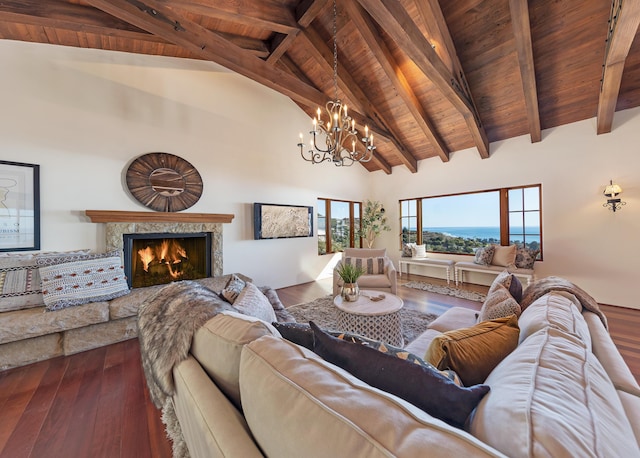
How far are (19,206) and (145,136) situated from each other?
1.53 metres

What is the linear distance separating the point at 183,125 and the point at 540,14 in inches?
187

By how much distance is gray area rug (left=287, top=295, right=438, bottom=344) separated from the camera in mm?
2790

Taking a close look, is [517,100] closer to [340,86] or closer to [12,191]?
[340,86]

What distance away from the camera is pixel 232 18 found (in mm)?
2672

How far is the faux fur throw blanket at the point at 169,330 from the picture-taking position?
1.10 meters

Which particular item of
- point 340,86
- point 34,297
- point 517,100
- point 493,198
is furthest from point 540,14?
point 34,297

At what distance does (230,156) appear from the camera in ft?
13.5

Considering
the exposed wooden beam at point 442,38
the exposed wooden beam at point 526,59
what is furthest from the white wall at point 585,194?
the exposed wooden beam at point 442,38

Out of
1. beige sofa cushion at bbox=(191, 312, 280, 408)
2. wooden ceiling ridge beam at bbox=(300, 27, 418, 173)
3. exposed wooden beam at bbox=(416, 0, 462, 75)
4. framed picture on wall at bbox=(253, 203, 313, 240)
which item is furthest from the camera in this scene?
framed picture on wall at bbox=(253, 203, 313, 240)

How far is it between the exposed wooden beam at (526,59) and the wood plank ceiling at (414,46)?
12 mm

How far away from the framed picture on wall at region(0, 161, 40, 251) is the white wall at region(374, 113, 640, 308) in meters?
6.84

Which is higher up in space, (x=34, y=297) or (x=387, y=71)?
(x=387, y=71)

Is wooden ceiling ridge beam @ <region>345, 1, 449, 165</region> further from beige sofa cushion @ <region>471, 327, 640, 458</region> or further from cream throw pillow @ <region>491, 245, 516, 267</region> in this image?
beige sofa cushion @ <region>471, 327, 640, 458</region>

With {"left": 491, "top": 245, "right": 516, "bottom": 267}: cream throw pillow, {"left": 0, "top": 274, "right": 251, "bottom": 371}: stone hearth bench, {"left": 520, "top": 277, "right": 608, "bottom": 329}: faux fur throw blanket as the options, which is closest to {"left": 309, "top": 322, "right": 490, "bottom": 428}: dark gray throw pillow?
{"left": 520, "top": 277, "right": 608, "bottom": 329}: faux fur throw blanket
